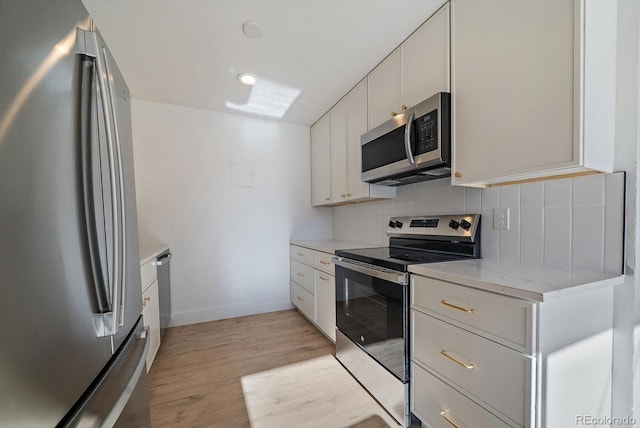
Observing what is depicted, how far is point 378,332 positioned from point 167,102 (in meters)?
3.05

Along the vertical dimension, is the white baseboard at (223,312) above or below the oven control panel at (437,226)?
below

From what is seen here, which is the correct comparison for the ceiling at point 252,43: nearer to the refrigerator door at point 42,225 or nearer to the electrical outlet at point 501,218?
the refrigerator door at point 42,225

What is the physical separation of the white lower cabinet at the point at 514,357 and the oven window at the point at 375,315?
0.17 meters

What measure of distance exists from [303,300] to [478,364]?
2.06 m

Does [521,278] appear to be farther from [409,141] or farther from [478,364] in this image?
[409,141]

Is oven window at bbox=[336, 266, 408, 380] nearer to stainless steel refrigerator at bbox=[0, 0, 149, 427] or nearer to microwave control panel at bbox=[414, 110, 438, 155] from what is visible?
microwave control panel at bbox=[414, 110, 438, 155]

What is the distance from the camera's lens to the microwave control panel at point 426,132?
58.7 inches

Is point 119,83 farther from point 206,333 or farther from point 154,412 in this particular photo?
point 206,333

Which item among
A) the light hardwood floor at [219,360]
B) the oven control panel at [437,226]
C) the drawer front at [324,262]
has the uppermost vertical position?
the oven control panel at [437,226]

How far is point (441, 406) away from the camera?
1.19m

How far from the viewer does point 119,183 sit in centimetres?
A: 88

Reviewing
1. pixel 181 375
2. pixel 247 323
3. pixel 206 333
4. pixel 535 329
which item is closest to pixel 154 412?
pixel 181 375

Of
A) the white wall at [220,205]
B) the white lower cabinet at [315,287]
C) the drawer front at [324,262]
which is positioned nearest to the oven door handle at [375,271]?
the drawer front at [324,262]

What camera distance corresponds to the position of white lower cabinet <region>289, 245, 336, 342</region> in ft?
7.36
